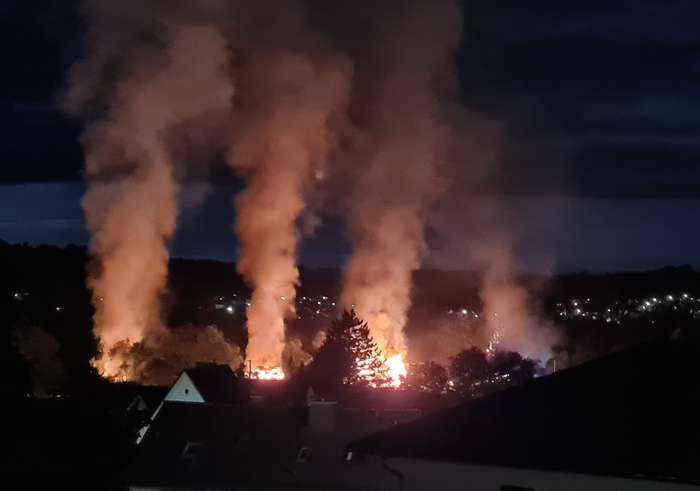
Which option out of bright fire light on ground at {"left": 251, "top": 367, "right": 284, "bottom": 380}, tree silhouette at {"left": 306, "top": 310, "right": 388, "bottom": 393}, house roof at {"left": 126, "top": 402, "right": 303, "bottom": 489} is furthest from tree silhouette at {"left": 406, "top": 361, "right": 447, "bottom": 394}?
house roof at {"left": 126, "top": 402, "right": 303, "bottom": 489}

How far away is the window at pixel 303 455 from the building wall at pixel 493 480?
10.9 meters

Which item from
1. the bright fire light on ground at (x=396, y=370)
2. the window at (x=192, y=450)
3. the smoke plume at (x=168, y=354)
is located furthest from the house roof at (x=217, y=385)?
the bright fire light on ground at (x=396, y=370)

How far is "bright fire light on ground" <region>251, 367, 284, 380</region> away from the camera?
48469 millimetres

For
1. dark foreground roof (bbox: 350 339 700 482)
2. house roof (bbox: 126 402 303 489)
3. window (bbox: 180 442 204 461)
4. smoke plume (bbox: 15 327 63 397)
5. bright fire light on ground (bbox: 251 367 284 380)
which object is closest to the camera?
dark foreground roof (bbox: 350 339 700 482)

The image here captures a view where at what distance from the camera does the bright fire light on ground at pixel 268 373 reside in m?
48.5

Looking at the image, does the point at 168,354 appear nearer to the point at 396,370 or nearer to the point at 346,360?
the point at 346,360

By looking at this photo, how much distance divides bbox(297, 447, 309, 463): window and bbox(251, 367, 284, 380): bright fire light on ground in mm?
27278

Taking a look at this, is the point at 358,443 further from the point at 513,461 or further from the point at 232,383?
the point at 232,383

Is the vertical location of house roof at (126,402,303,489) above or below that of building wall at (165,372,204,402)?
below

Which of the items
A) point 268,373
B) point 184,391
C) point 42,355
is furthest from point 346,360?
point 42,355

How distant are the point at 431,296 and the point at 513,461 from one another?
114m

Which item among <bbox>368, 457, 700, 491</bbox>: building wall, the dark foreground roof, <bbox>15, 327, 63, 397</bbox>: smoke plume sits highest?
<bbox>15, 327, 63, 397</bbox>: smoke plume

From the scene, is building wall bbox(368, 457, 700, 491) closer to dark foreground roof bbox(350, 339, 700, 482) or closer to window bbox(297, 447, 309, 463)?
dark foreground roof bbox(350, 339, 700, 482)

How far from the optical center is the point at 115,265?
52.5 m
